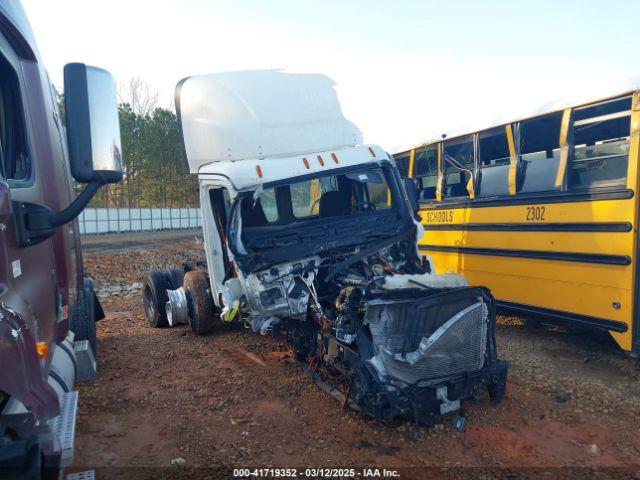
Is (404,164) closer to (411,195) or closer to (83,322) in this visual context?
(411,195)

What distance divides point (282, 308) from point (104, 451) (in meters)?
1.99

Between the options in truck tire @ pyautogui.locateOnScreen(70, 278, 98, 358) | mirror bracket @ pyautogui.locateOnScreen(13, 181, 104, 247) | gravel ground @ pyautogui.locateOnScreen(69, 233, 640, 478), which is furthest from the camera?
truck tire @ pyautogui.locateOnScreen(70, 278, 98, 358)

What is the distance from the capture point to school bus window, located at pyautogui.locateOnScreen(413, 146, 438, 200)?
26.9ft

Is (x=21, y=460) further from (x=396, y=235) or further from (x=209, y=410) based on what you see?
(x=396, y=235)

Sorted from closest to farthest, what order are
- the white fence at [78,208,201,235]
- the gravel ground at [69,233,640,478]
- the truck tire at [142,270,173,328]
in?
the gravel ground at [69,233,640,478] < the truck tire at [142,270,173,328] < the white fence at [78,208,201,235]

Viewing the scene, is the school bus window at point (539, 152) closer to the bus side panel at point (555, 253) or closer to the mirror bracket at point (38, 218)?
the bus side panel at point (555, 253)

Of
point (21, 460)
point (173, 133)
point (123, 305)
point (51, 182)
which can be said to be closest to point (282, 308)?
point (51, 182)

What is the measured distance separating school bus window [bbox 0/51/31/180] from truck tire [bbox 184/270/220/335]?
4337 millimetres

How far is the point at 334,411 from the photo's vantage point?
4.46m

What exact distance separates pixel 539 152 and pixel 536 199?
3.60 feet

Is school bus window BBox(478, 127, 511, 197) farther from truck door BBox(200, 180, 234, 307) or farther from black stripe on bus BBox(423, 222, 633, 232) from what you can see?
truck door BBox(200, 180, 234, 307)

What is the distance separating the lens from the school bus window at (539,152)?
6148 mm

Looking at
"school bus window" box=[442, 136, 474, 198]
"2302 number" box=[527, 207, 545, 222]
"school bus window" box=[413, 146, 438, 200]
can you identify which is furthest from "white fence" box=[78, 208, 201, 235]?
"2302 number" box=[527, 207, 545, 222]

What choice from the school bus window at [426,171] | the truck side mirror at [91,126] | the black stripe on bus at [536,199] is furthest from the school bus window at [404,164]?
the truck side mirror at [91,126]
